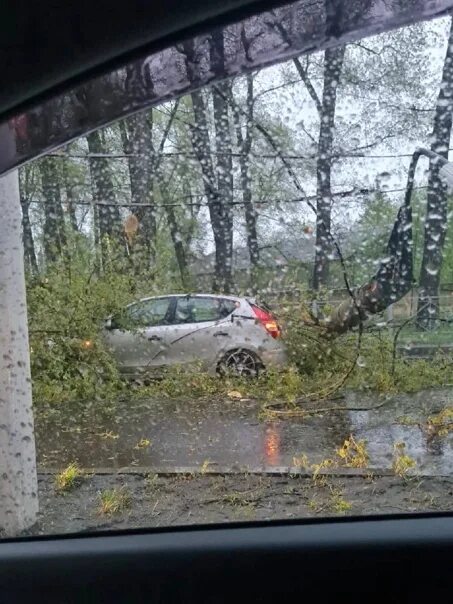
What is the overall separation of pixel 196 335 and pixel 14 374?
81cm

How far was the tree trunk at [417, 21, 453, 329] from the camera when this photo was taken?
9.20 ft

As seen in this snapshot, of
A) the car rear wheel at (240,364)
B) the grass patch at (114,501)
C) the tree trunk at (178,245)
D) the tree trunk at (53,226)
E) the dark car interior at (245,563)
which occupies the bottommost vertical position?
the dark car interior at (245,563)

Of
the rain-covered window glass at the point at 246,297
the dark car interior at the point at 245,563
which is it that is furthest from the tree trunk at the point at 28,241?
the dark car interior at the point at 245,563

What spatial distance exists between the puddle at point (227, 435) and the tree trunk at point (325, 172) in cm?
58

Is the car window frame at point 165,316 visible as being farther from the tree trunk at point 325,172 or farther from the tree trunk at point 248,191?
the tree trunk at point 325,172

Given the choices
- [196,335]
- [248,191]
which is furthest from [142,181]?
[196,335]

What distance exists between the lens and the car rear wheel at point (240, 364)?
344 cm

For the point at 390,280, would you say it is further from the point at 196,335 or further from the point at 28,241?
the point at 28,241

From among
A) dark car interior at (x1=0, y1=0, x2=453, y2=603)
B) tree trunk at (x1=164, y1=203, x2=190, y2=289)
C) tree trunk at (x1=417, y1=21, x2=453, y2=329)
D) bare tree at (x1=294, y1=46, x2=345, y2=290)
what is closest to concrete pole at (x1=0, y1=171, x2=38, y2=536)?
dark car interior at (x1=0, y1=0, x2=453, y2=603)

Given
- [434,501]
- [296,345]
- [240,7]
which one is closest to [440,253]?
[296,345]

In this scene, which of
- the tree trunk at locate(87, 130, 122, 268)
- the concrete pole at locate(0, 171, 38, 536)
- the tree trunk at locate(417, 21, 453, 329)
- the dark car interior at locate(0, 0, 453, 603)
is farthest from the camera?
the tree trunk at locate(87, 130, 122, 268)

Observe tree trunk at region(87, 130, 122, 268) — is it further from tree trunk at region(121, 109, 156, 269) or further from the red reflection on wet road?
the red reflection on wet road

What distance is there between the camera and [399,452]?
3.18 m

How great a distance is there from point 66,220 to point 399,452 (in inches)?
70.9
